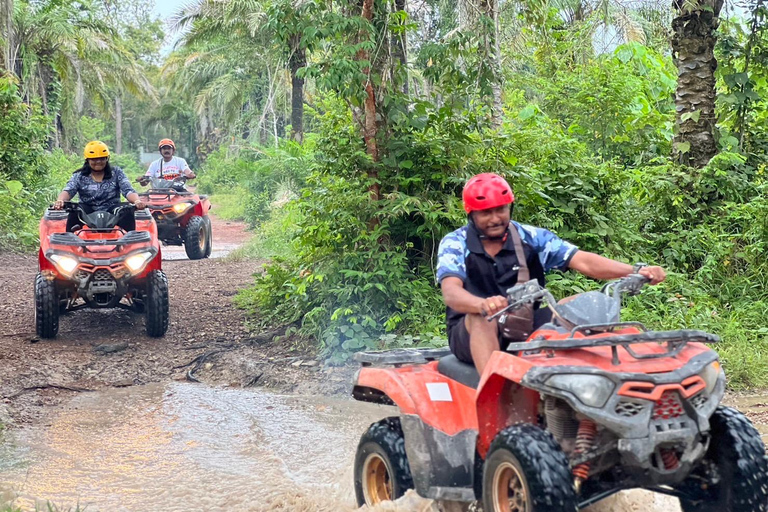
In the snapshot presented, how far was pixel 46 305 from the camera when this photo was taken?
8922 mm

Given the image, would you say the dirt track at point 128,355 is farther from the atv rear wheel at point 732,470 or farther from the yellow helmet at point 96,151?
the atv rear wheel at point 732,470

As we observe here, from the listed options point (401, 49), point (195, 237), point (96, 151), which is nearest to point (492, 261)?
point (401, 49)

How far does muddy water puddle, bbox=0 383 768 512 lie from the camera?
5230 mm

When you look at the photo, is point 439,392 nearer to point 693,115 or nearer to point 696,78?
point 693,115

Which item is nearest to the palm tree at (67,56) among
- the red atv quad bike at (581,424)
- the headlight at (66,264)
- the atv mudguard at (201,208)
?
the atv mudguard at (201,208)

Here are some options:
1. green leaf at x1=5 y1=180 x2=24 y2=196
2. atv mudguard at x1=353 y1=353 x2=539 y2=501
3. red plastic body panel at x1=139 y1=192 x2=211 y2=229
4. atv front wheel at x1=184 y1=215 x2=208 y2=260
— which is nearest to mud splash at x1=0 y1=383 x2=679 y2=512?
atv mudguard at x1=353 y1=353 x2=539 y2=501

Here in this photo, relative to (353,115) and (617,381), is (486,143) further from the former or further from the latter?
(617,381)

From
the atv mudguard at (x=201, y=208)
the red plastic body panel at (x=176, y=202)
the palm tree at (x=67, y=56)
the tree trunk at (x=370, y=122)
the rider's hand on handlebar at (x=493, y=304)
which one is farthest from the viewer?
the palm tree at (x=67, y=56)

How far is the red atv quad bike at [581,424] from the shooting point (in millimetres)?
3281

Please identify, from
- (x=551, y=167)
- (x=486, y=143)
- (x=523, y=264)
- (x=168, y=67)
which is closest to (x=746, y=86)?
(x=551, y=167)

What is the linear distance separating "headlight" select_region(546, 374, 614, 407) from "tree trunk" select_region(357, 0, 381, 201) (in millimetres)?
5417

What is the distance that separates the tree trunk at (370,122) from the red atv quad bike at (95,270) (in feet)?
7.78

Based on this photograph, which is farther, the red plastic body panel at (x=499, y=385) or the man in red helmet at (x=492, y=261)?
the man in red helmet at (x=492, y=261)

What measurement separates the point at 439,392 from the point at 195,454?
270 cm
